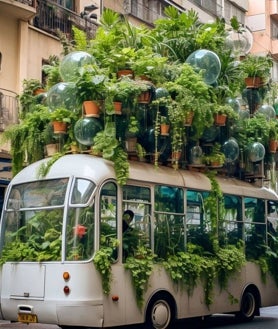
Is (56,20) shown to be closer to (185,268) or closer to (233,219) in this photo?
(233,219)

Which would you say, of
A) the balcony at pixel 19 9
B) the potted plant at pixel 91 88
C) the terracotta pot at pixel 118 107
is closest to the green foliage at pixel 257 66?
the terracotta pot at pixel 118 107

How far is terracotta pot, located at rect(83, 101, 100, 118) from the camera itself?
1026cm

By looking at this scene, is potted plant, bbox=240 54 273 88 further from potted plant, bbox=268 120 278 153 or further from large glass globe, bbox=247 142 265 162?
large glass globe, bbox=247 142 265 162

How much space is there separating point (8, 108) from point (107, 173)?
8.64 m

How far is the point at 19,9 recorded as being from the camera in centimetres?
1800

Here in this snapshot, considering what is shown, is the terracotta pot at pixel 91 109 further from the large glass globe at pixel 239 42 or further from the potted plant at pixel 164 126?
the large glass globe at pixel 239 42

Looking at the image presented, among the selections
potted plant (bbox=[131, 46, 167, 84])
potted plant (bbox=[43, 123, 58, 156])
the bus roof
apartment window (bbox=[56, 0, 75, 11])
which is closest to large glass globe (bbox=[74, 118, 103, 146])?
the bus roof

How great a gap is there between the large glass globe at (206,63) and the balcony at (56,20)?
833 centimetres

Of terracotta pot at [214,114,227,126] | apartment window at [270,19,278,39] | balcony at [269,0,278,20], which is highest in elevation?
balcony at [269,0,278,20]

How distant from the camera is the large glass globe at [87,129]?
10.2 meters

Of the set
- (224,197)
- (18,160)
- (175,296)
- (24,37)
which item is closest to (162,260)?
(175,296)

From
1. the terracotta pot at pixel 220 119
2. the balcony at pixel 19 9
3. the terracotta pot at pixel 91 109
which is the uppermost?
the balcony at pixel 19 9

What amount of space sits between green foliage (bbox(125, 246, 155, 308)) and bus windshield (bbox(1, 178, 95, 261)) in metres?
0.82

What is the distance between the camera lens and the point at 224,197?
12.1 m
